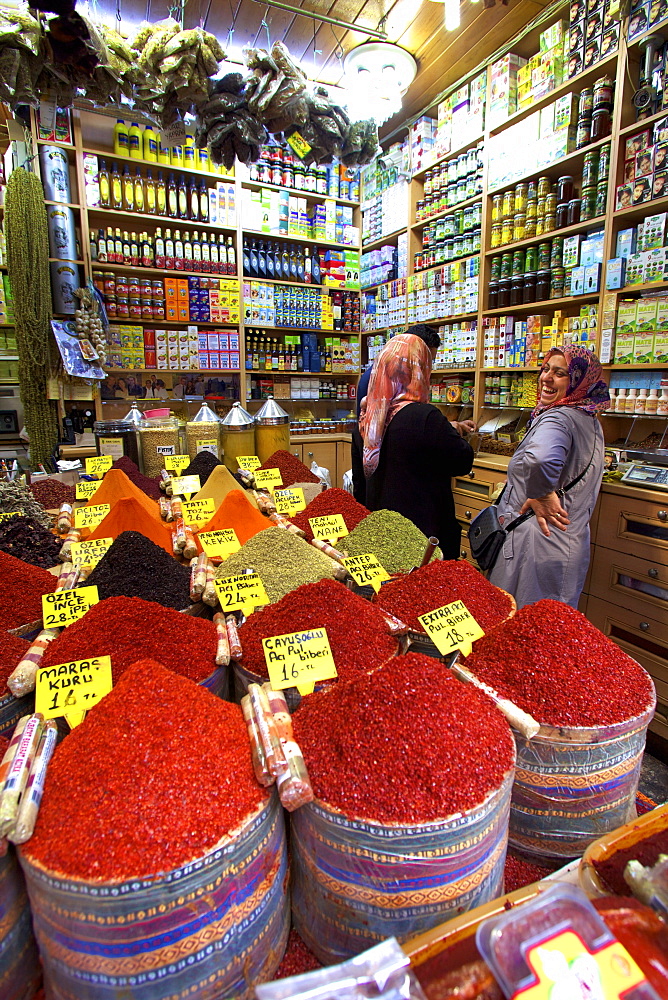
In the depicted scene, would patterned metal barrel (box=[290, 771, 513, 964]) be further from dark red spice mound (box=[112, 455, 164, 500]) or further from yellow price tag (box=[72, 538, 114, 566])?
dark red spice mound (box=[112, 455, 164, 500])

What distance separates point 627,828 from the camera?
575 millimetres

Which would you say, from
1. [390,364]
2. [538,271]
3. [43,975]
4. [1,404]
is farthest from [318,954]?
[1,404]

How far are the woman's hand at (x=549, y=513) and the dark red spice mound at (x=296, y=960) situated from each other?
1.58m

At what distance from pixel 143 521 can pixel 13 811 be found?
0.88 metres

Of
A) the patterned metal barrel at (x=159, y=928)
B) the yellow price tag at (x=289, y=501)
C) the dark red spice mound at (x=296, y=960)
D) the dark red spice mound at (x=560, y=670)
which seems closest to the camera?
the patterned metal barrel at (x=159, y=928)

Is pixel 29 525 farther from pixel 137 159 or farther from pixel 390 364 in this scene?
pixel 137 159

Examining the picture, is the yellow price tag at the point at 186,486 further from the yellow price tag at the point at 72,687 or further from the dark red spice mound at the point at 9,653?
the yellow price tag at the point at 72,687

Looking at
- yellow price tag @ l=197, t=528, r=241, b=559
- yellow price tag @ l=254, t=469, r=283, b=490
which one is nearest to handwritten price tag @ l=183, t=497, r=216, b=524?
yellow price tag @ l=197, t=528, r=241, b=559

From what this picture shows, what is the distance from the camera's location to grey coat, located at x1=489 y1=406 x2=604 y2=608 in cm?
183

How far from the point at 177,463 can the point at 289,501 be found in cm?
65

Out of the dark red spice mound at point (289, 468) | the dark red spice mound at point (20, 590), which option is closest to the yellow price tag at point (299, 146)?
the dark red spice mound at point (289, 468)

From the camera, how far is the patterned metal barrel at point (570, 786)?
632mm

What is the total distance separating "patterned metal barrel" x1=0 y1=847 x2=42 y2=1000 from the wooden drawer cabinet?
2093mm

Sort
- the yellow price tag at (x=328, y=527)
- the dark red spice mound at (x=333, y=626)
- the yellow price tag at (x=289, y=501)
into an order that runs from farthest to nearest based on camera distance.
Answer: the yellow price tag at (x=289, y=501), the yellow price tag at (x=328, y=527), the dark red spice mound at (x=333, y=626)
